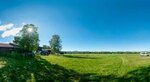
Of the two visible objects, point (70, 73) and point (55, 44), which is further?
point (55, 44)

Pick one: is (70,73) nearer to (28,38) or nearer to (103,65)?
(103,65)

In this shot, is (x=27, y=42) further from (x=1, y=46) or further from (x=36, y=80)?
(x=36, y=80)

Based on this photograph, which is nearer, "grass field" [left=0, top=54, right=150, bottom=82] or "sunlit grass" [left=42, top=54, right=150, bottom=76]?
"grass field" [left=0, top=54, right=150, bottom=82]

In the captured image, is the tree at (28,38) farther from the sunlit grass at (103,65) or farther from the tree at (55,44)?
the tree at (55,44)

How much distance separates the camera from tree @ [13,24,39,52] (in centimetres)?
9050

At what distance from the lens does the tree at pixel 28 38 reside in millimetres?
90500

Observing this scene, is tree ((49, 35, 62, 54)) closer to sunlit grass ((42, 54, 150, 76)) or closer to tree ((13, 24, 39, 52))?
tree ((13, 24, 39, 52))

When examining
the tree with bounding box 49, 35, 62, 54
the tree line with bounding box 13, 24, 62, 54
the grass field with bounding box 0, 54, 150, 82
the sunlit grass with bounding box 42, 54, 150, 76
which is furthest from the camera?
the tree with bounding box 49, 35, 62, 54

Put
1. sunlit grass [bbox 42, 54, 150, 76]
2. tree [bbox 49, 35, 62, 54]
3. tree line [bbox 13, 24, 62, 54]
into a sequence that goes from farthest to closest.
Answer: tree [bbox 49, 35, 62, 54]
tree line [bbox 13, 24, 62, 54]
sunlit grass [bbox 42, 54, 150, 76]

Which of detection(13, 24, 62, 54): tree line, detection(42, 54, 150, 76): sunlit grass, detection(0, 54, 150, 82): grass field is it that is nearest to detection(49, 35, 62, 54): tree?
detection(13, 24, 62, 54): tree line

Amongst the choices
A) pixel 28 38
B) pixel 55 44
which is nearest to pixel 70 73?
pixel 28 38

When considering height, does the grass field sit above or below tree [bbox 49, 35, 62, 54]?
below

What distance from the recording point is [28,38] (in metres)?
91.5

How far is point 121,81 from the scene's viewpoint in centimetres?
1934
